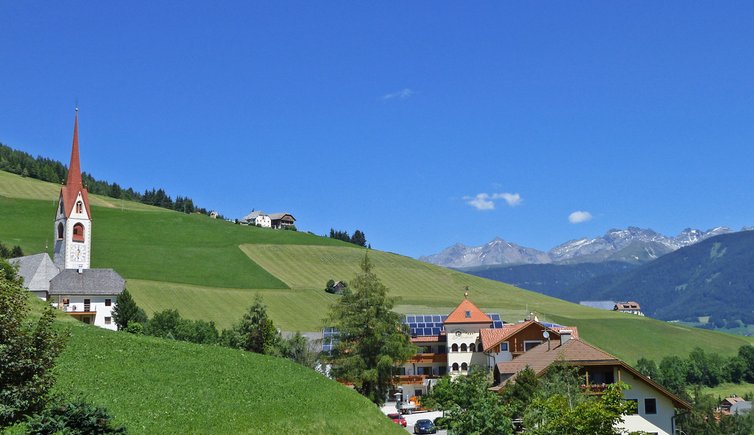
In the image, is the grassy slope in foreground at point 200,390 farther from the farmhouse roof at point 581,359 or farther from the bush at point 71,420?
the farmhouse roof at point 581,359

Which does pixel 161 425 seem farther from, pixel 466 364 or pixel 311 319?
pixel 311 319

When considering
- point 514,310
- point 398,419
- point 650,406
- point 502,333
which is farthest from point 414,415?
point 514,310

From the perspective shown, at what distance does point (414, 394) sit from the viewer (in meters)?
101

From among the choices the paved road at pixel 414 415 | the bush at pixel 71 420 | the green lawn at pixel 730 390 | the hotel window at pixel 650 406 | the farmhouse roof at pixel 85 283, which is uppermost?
the farmhouse roof at pixel 85 283

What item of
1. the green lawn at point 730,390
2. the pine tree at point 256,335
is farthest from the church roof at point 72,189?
the green lawn at point 730,390

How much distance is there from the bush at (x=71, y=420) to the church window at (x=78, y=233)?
331ft

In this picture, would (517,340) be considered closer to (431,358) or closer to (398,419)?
(431,358)

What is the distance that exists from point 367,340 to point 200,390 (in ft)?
100

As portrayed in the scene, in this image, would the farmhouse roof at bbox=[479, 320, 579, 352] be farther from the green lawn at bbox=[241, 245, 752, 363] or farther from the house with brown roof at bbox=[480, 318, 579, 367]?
the green lawn at bbox=[241, 245, 752, 363]

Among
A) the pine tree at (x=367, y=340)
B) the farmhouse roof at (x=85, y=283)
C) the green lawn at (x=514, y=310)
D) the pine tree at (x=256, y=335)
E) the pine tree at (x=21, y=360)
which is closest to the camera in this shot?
the pine tree at (x=21, y=360)

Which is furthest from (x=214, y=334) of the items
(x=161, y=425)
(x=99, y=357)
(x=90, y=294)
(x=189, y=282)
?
(x=161, y=425)

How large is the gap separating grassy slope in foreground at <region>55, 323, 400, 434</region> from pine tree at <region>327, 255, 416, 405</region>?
60.8ft

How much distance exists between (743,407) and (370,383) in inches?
3150

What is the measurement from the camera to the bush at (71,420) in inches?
952
